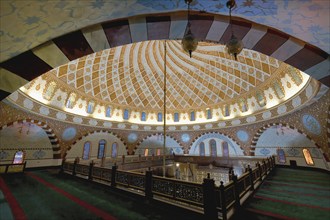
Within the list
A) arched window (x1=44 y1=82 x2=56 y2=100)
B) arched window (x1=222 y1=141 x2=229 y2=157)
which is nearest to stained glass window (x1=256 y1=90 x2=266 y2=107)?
arched window (x1=222 y1=141 x2=229 y2=157)

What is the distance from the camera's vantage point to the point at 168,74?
52.5 ft

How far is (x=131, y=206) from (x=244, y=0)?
4.84 metres

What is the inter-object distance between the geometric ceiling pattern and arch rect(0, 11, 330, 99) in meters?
8.88

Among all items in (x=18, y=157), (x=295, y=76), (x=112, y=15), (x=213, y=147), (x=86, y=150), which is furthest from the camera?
(x=213, y=147)

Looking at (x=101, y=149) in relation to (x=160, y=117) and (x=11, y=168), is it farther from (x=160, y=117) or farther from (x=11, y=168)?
(x=160, y=117)

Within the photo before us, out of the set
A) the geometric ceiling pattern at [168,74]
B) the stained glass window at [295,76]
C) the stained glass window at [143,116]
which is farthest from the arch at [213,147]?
the stained glass window at [295,76]

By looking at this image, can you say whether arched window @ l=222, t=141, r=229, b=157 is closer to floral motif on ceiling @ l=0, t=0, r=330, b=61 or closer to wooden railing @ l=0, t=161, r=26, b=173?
floral motif on ceiling @ l=0, t=0, r=330, b=61

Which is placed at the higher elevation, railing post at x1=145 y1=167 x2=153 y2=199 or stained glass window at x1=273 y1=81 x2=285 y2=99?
stained glass window at x1=273 y1=81 x2=285 y2=99

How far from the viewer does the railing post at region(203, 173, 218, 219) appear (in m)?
3.01

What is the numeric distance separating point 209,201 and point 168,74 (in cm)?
1417

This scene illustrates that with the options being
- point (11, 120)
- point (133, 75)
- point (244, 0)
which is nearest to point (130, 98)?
point (133, 75)

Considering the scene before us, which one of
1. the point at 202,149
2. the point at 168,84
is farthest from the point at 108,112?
the point at 202,149

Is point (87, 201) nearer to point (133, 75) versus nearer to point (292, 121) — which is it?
point (292, 121)

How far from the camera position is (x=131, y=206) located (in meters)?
3.72
